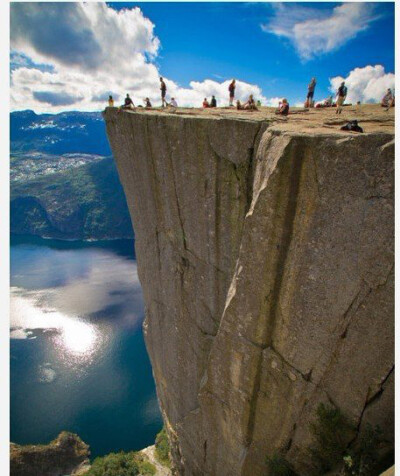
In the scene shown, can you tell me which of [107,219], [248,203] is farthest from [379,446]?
[107,219]

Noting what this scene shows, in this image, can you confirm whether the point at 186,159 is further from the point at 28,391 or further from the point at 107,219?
the point at 107,219

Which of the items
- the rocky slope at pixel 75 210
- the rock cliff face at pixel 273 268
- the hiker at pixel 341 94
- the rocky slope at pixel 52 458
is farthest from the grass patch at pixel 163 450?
the rocky slope at pixel 75 210

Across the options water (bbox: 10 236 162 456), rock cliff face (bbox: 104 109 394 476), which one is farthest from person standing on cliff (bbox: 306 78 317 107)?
water (bbox: 10 236 162 456)

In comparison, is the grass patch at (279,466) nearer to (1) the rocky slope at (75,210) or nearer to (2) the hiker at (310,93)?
(2) the hiker at (310,93)

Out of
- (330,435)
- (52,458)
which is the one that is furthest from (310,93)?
(52,458)

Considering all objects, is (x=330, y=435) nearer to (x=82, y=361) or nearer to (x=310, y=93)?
(x=310, y=93)

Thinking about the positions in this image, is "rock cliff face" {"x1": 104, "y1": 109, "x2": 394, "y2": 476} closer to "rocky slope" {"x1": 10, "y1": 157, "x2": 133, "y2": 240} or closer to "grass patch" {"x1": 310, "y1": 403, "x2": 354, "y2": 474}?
"grass patch" {"x1": 310, "y1": 403, "x2": 354, "y2": 474}

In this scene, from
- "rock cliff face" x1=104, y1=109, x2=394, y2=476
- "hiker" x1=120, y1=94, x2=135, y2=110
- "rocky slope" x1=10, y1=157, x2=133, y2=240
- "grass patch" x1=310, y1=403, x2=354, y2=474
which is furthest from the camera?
"rocky slope" x1=10, y1=157, x2=133, y2=240
